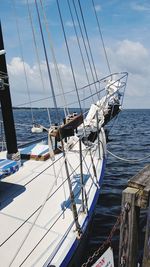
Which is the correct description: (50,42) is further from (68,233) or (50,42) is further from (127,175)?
(127,175)

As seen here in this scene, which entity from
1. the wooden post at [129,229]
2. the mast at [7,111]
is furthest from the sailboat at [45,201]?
the wooden post at [129,229]

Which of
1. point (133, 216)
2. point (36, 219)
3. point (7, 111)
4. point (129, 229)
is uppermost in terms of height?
point (7, 111)

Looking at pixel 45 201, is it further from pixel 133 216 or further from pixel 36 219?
pixel 133 216

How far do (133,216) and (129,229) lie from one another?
24cm

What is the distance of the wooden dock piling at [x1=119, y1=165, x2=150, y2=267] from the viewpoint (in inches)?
161

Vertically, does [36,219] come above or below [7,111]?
below

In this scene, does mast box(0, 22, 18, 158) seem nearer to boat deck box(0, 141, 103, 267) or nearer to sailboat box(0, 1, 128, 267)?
sailboat box(0, 1, 128, 267)

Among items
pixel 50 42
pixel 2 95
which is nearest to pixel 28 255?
pixel 50 42

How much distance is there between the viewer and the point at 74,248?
4.53m

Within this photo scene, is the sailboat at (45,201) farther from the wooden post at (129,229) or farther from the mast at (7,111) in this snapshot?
the wooden post at (129,229)

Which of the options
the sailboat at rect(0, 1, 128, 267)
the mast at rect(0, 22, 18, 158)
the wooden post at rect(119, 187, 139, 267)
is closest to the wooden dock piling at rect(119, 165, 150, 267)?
the wooden post at rect(119, 187, 139, 267)

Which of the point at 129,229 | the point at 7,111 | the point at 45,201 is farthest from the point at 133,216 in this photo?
the point at 7,111

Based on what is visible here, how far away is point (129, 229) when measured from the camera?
4.25 metres

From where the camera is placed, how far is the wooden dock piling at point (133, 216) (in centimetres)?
409
